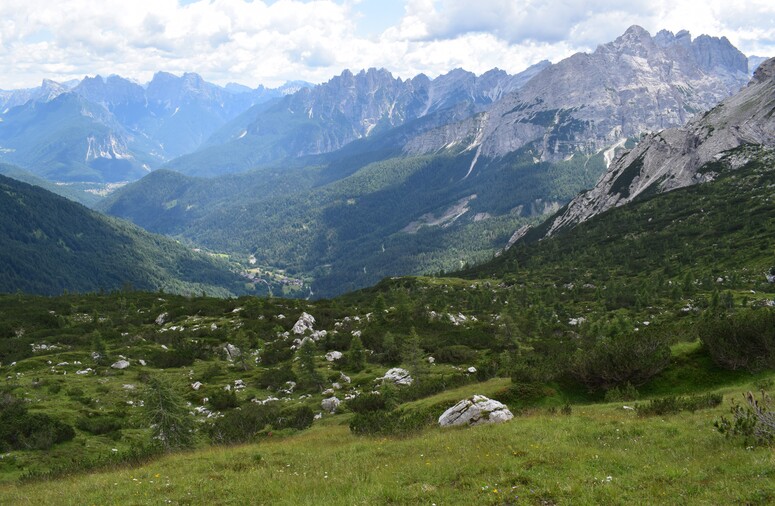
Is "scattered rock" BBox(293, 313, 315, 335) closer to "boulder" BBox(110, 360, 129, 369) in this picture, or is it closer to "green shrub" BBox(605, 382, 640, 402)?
"boulder" BBox(110, 360, 129, 369)

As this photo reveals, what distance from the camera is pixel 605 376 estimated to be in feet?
100

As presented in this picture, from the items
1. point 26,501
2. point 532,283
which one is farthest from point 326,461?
point 532,283

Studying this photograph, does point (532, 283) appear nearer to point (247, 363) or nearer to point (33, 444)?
point (247, 363)

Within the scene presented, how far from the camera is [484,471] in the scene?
1672cm

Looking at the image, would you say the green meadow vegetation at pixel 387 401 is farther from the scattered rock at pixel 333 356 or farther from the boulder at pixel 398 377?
the boulder at pixel 398 377

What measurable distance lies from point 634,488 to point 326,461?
42.9ft

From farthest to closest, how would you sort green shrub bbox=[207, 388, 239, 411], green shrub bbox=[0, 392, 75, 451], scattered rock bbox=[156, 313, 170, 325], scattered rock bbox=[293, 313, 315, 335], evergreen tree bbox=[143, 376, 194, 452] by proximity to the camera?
scattered rock bbox=[156, 313, 170, 325] < scattered rock bbox=[293, 313, 315, 335] < green shrub bbox=[207, 388, 239, 411] < green shrub bbox=[0, 392, 75, 451] < evergreen tree bbox=[143, 376, 194, 452]

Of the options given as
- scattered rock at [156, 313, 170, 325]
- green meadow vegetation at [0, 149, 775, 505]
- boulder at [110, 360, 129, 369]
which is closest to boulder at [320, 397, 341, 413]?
green meadow vegetation at [0, 149, 775, 505]

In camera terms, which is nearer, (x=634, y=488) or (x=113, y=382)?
(x=634, y=488)

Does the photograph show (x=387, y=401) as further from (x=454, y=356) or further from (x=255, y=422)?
(x=454, y=356)

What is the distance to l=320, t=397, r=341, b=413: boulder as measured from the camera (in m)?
43.9

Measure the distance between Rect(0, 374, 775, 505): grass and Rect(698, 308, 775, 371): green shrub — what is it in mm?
6541

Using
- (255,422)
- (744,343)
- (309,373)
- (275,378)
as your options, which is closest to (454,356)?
(309,373)

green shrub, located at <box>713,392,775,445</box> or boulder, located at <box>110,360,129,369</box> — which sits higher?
green shrub, located at <box>713,392,775,445</box>
